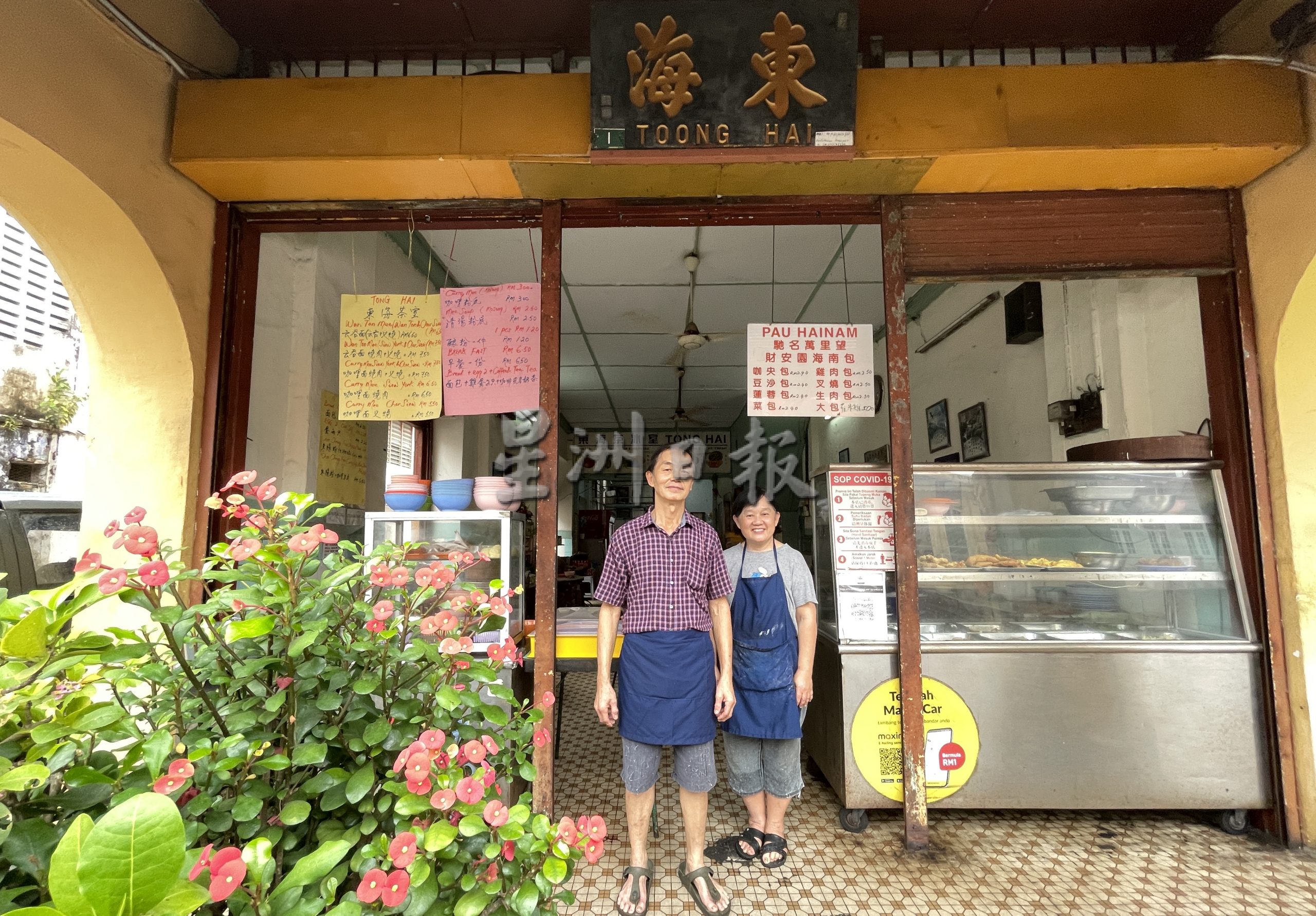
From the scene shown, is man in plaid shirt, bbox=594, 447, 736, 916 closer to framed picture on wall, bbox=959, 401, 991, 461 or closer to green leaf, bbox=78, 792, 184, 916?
green leaf, bbox=78, 792, 184, 916

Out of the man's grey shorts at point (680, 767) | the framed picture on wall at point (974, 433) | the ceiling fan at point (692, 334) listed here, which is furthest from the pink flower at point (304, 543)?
the framed picture on wall at point (974, 433)

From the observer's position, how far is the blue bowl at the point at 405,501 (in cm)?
298

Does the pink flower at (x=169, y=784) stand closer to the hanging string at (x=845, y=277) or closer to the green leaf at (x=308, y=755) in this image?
the green leaf at (x=308, y=755)

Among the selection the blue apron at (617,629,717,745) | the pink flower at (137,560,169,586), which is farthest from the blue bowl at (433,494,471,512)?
the pink flower at (137,560,169,586)

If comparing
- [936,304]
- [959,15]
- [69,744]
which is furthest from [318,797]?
[936,304]

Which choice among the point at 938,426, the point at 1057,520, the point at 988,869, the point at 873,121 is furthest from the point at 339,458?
the point at 938,426

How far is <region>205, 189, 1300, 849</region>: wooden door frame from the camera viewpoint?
269cm

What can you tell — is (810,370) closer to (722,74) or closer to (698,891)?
(722,74)

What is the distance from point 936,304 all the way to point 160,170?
17.9 ft

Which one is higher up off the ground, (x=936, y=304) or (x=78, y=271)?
(x=936, y=304)

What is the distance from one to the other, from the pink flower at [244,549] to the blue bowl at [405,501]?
2107mm

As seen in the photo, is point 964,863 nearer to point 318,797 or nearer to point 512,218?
point 318,797

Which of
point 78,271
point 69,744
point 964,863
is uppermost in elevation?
point 78,271

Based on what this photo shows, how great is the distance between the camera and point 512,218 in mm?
2877
